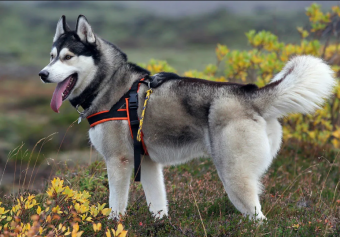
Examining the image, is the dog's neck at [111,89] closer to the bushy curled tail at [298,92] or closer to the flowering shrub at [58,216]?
the flowering shrub at [58,216]

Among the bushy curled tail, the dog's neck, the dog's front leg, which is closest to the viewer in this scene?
the bushy curled tail

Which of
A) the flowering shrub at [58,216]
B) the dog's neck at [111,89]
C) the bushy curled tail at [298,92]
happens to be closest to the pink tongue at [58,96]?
the dog's neck at [111,89]

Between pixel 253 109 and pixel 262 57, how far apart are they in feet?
12.9

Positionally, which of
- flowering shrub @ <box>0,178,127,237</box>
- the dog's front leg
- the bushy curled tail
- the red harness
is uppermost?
the bushy curled tail

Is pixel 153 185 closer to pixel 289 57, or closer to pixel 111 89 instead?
pixel 111 89

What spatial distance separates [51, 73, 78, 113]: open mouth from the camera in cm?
395

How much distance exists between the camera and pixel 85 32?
13.4ft

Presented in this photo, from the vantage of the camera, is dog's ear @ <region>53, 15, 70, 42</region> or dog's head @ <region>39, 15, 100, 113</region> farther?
dog's ear @ <region>53, 15, 70, 42</region>

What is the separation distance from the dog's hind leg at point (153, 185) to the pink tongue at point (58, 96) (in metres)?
1.10

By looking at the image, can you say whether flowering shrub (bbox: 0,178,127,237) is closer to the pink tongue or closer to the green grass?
the green grass

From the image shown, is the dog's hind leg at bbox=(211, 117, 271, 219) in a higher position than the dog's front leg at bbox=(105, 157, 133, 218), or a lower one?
higher

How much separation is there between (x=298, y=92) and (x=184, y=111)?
1094 millimetres

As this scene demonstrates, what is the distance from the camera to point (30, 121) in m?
17.9

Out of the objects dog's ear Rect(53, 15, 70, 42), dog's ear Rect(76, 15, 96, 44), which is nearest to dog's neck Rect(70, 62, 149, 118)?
dog's ear Rect(76, 15, 96, 44)
